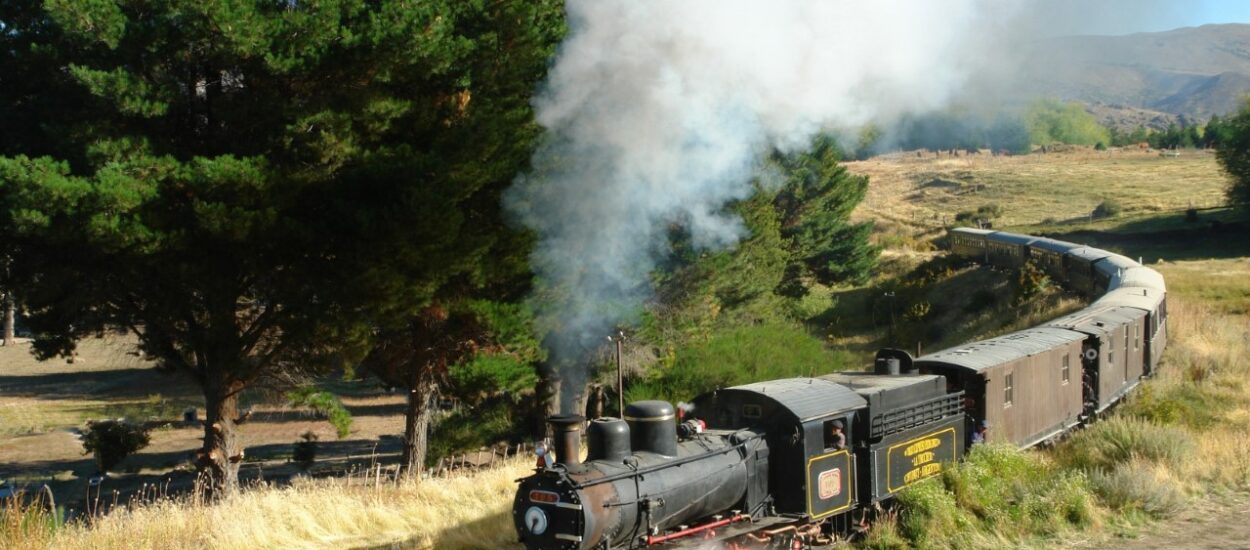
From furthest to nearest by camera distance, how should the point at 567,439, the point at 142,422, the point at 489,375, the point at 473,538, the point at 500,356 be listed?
the point at 142,422, the point at 500,356, the point at 489,375, the point at 473,538, the point at 567,439

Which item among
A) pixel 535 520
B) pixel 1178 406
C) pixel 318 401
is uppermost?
pixel 318 401

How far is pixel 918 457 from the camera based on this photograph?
11305mm

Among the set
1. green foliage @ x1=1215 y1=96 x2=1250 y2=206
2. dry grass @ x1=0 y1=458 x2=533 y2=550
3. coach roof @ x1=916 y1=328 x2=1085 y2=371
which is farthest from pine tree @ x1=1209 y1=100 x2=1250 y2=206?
dry grass @ x1=0 y1=458 x2=533 y2=550

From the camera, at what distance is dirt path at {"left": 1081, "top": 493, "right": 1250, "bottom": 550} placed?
10805mm

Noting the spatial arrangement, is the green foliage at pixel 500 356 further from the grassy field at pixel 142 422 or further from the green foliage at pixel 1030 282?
the green foliage at pixel 1030 282

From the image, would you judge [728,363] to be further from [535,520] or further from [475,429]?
[535,520]

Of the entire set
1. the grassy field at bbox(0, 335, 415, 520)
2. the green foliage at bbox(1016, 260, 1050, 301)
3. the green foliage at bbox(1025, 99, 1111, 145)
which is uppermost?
the green foliage at bbox(1025, 99, 1111, 145)

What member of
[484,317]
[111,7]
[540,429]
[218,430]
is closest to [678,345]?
[540,429]

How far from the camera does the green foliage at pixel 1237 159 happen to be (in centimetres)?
5081

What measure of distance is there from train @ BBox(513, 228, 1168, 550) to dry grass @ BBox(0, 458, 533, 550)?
2.25 metres

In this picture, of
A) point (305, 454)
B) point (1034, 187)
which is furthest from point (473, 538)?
point (1034, 187)

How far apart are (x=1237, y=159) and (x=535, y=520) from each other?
56578 millimetres

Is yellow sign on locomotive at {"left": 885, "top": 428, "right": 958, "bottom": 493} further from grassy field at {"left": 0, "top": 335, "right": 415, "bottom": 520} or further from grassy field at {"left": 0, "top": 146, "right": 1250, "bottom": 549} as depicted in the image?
grassy field at {"left": 0, "top": 335, "right": 415, "bottom": 520}

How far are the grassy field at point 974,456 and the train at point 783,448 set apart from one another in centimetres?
59
